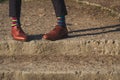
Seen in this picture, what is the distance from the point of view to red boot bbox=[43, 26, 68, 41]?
3957mm

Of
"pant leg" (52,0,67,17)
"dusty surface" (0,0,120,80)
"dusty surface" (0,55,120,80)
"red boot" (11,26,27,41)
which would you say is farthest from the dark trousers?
"dusty surface" (0,55,120,80)

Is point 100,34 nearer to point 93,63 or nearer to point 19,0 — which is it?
point 93,63

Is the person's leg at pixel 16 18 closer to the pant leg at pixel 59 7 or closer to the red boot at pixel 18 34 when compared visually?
the red boot at pixel 18 34

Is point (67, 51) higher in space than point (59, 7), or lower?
lower

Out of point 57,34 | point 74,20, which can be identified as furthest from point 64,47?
point 74,20

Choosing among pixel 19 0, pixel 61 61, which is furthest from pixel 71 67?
pixel 19 0

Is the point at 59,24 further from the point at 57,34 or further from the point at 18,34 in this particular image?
the point at 18,34

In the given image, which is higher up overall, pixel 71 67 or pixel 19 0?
pixel 19 0

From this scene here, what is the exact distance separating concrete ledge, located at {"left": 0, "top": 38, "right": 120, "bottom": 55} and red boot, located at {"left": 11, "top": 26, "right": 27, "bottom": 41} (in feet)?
0.17

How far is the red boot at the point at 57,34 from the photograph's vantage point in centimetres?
396

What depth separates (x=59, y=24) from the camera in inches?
159

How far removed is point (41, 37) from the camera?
13.5 ft

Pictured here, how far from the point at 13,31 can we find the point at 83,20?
1.01m

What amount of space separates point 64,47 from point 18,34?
1.69 ft
